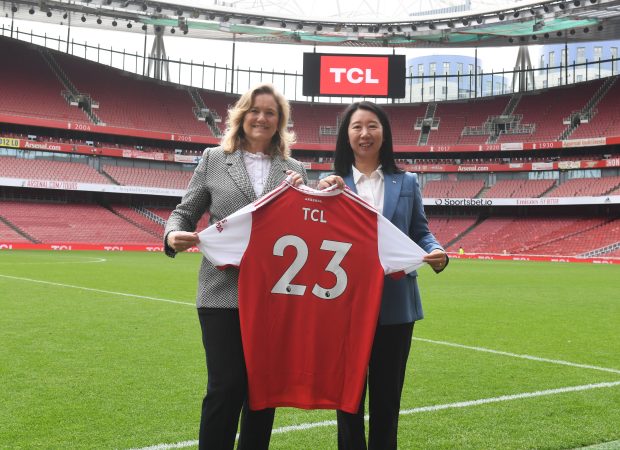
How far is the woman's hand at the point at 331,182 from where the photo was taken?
3318 millimetres

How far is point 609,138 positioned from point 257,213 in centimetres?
5015

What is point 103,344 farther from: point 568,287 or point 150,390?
point 568,287

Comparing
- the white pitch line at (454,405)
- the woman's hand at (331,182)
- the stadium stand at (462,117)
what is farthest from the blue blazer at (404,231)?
the stadium stand at (462,117)

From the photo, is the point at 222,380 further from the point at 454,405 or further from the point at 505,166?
the point at 505,166

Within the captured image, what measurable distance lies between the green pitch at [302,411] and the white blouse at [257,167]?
1.76 meters

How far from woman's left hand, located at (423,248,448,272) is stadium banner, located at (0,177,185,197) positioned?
146 feet

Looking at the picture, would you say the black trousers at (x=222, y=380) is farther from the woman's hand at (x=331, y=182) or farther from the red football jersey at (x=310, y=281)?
the woman's hand at (x=331, y=182)

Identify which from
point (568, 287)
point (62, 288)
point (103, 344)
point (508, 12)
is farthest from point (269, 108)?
point (508, 12)

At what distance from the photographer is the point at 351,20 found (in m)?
44.6

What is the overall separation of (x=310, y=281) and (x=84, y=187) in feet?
150

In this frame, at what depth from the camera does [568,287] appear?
18016mm

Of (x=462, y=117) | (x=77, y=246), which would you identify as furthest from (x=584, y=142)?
(x=77, y=246)

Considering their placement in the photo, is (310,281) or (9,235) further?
(9,235)

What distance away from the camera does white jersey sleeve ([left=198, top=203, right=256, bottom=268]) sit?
319cm
